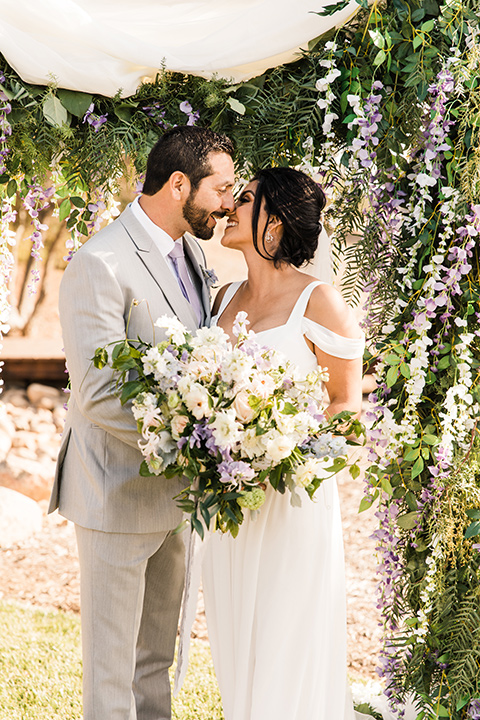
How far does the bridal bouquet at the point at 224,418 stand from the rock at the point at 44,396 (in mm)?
5781

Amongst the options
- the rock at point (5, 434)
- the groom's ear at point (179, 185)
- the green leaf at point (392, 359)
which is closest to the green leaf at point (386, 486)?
the green leaf at point (392, 359)

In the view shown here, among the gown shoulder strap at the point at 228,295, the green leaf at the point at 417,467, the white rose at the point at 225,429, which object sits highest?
the gown shoulder strap at the point at 228,295

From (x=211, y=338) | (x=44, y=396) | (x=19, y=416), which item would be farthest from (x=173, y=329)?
(x=44, y=396)

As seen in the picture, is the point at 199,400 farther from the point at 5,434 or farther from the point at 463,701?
the point at 5,434

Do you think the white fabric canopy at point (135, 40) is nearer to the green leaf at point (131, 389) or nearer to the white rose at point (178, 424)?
the green leaf at point (131, 389)

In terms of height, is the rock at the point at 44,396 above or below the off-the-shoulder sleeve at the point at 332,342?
below

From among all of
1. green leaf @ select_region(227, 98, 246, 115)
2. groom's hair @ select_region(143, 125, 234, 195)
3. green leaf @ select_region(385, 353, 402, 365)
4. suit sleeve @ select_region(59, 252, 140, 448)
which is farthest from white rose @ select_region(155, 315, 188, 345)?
green leaf @ select_region(227, 98, 246, 115)

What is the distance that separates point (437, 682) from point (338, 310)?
1.33 meters

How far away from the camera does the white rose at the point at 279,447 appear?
1.84 m

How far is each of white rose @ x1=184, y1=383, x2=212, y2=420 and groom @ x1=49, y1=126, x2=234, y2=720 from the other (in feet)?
1.19

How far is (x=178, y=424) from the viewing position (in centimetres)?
186

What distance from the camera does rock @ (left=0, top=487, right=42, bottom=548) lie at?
19.3 ft

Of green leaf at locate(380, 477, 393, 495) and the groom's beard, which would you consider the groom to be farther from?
green leaf at locate(380, 477, 393, 495)

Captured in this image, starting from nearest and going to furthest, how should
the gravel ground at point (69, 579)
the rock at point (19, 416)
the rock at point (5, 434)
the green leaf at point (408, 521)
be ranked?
the green leaf at point (408, 521)
the gravel ground at point (69, 579)
the rock at point (5, 434)
the rock at point (19, 416)
